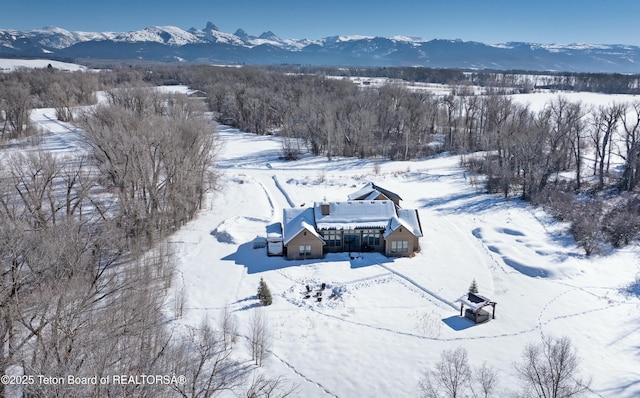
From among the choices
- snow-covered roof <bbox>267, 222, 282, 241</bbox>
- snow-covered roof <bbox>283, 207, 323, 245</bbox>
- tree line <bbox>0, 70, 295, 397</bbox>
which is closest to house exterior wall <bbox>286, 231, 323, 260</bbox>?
snow-covered roof <bbox>283, 207, 323, 245</bbox>

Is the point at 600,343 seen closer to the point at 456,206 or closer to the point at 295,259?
the point at 295,259

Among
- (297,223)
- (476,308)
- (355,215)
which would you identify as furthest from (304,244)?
(476,308)

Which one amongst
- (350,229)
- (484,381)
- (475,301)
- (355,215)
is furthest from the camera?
(355,215)

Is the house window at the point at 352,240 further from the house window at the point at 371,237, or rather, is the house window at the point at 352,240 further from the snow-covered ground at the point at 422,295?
the snow-covered ground at the point at 422,295

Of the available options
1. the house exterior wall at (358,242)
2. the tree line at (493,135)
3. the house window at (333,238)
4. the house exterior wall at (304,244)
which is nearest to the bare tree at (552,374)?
the house exterior wall at (358,242)

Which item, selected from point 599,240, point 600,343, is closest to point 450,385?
point 600,343

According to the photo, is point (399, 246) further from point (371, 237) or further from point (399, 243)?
point (371, 237)

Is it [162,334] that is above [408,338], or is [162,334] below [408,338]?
above
